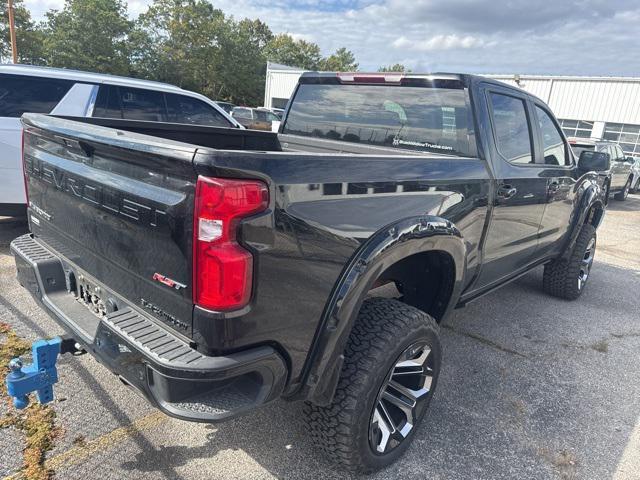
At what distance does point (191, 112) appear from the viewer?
622 cm

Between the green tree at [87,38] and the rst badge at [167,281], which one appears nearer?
the rst badge at [167,281]

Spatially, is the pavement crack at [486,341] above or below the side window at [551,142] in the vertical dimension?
below

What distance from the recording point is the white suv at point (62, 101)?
4.70m

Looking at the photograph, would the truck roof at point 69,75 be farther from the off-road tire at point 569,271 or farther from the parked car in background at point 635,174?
the parked car in background at point 635,174

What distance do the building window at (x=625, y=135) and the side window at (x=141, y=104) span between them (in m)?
25.2

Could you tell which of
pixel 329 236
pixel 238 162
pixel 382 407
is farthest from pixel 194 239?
pixel 382 407

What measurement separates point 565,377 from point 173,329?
9.67 feet

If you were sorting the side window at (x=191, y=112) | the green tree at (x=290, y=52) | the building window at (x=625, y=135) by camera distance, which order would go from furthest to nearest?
the green tree at (x=290, y=52) < the building window at (x=625, y=135) < the side window at (x=191, y=112)

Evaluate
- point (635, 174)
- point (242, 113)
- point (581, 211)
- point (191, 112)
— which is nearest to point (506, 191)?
point (581, 211)

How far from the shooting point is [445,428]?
2672 mm

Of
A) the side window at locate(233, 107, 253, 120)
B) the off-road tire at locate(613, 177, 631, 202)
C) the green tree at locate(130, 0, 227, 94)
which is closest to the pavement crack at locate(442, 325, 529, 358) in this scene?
the off-road tire at locate(613, 177, 631, 202)

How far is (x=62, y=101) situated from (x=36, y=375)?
4169mm

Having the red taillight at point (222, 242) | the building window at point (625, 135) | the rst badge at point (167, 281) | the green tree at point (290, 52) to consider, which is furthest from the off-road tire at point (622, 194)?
the green tree at point (290, 52)

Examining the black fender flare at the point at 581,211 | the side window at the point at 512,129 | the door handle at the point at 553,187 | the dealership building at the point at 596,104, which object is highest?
the dealership building at the point at 596,104
